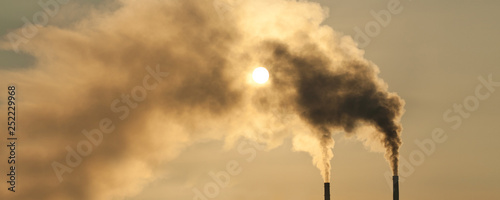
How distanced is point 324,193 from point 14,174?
2121cm

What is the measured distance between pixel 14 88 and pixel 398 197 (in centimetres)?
2491

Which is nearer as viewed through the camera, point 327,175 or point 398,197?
point 398,197

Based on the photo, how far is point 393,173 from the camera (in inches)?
1940

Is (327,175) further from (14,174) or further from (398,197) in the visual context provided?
(14,174)

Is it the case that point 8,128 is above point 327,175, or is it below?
above

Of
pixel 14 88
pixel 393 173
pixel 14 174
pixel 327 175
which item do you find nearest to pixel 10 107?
pixel 14 88

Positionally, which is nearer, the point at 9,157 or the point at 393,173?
the point at 393,173

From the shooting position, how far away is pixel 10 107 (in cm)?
5197

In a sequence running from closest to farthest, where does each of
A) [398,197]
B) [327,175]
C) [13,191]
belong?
[398,197], [327,175], [13,191]

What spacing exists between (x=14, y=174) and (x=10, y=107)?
550 cm

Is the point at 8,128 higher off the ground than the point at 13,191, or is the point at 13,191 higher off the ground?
the point at 8,128

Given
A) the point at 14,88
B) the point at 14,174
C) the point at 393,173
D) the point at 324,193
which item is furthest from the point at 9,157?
the point at 393,173

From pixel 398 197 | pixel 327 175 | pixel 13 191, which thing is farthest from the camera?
pixel 13 191

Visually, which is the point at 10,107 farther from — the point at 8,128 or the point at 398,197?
the point at 398,197
